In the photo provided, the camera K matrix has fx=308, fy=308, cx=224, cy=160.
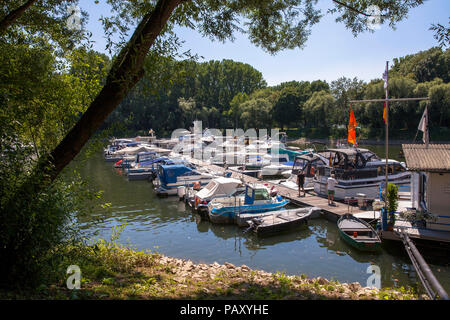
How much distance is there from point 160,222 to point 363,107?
57.6 m

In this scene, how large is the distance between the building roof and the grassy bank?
623 cm

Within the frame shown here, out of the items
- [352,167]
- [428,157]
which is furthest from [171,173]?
[428,157]

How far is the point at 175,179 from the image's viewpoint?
925 inches

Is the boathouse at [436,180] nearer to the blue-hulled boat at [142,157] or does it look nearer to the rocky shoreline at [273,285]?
the rocky shoreline at [273,285]

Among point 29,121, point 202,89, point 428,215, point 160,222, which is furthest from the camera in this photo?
point 202,89

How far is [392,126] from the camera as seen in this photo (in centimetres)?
6169

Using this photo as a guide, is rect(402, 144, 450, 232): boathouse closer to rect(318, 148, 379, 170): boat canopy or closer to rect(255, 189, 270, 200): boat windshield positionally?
rect(255, 189, 270, 200): boat windshield

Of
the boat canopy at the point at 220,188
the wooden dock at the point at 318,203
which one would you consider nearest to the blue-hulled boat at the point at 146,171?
the boat canopy at the point at 220,188

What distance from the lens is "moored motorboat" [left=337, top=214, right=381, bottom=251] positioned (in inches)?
469

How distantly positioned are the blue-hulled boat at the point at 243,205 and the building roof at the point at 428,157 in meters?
7.00

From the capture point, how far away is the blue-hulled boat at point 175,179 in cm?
2303
